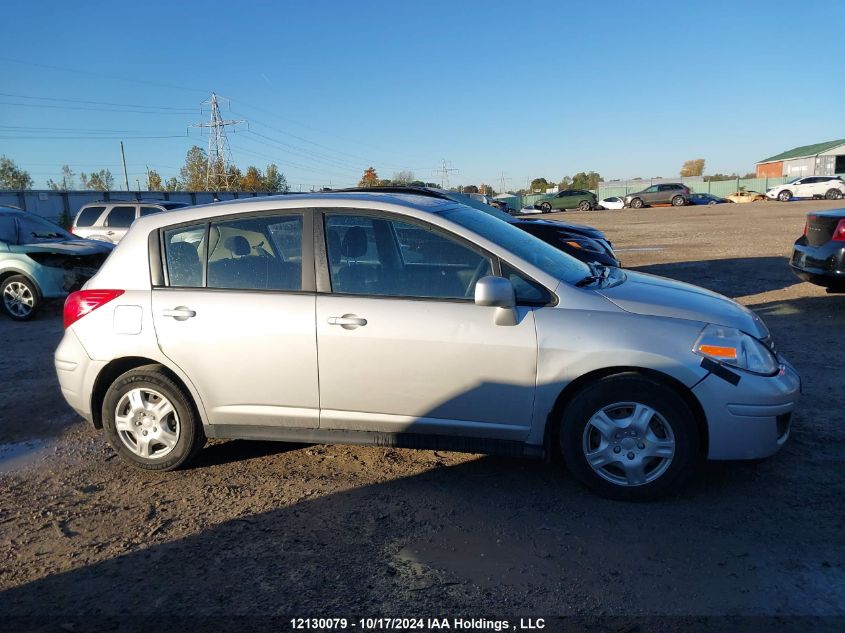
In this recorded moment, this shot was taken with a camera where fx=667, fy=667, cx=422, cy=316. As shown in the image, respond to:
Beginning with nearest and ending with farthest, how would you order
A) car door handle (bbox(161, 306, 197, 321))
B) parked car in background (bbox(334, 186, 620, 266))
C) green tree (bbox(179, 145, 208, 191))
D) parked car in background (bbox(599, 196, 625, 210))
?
car door handle (bbox(161, 306, 197, 321)) → parked car in background (bbox(334, 186, 620, 266)) → parked car in background (bbox(599, 196, 625, 210)) → green tree (bbox(179, 145, 208, 191))

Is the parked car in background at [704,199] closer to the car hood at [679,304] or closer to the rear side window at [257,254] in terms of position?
the car hood at [679,304]

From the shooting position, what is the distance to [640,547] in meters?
3.32

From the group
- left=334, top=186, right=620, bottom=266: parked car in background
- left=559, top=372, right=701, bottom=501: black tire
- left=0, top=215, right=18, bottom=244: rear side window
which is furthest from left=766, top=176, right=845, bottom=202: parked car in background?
left=559, top=372, right=701, bottom=501: black tire

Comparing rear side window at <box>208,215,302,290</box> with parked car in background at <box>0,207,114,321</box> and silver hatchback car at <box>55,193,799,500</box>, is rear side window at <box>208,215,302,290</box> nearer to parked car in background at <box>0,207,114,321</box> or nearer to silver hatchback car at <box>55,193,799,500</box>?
silver hatchback car at <box>55,193,799,500</box>

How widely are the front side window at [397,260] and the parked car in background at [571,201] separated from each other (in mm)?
51147

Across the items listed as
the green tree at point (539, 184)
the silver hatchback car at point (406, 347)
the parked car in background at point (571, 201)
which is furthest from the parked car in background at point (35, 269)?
the green tree at point (539, 184)

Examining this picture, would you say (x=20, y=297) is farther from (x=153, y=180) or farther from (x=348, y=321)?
(x=153, y=180)

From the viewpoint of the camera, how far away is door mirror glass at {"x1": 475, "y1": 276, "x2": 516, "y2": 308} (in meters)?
3.65

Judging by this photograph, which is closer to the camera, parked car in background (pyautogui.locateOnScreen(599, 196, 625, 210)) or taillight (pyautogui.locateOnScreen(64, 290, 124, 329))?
taillight (pyautogui.locateOnScreen(64, 290, 124, 329))

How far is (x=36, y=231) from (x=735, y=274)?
12.0m

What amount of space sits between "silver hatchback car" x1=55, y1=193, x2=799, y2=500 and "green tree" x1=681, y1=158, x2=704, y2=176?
483ft

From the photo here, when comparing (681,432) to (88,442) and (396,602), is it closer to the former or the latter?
(396,602)

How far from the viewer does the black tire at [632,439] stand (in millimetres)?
3619

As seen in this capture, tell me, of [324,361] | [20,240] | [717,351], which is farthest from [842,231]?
[20,240]
